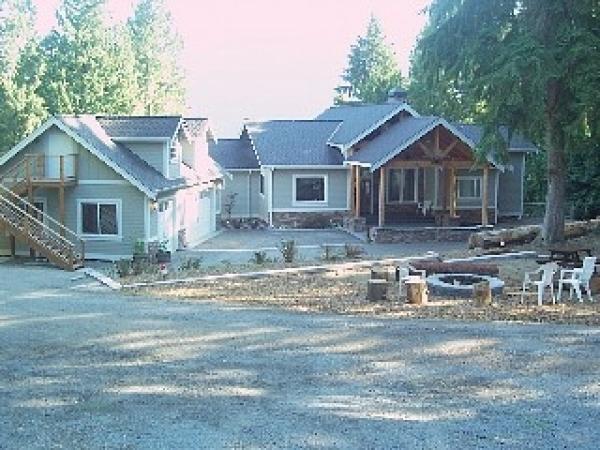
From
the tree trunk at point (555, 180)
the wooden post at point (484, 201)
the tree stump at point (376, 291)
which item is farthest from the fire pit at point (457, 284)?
the wooden post at point (484, 201)

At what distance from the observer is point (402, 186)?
35188mm

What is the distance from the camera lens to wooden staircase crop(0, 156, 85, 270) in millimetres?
23844

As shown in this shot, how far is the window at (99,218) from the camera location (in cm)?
2597

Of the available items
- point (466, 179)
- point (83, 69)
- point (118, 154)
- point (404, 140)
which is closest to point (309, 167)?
point (404, 140)

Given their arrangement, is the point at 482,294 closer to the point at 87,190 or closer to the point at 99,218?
the point at 99,218

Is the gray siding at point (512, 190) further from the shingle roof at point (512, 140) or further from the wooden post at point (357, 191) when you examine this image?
the wooden post at point (357, 191)

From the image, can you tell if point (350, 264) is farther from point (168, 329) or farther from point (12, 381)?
point (12, 381)

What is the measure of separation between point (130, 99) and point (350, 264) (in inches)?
1110

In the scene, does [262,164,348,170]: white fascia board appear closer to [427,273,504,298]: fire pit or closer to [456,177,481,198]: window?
[456,177,481,198]: window

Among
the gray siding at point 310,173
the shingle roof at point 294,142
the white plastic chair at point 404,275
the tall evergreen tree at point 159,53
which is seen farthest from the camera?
the tall evergreen tree at point 159,53

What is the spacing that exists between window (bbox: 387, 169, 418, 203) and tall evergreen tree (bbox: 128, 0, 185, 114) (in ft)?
94.6

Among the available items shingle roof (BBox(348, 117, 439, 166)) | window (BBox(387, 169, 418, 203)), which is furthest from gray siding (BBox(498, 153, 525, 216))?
shingle roof (BBox(348, 117, 439, 166))

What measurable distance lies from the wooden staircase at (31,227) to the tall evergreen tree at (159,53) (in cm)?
3390

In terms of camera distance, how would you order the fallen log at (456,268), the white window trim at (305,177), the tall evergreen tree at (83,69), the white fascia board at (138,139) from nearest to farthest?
1. the fallen log at (456,268)
2. the white fascia board at (138,139)
3. the white window trim at (305,177)
4. the tall evergreen tree at (83,69)
